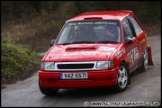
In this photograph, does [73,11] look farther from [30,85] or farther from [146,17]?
[30,85]

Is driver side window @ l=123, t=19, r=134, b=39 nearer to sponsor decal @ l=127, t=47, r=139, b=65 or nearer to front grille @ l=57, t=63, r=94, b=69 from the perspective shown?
sponsor decal @ l=127, t=47, r=139, b=65

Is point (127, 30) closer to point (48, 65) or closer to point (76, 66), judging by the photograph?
point (76, 66)

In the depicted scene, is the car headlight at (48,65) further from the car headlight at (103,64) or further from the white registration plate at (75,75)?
the car headlight at (103,64)

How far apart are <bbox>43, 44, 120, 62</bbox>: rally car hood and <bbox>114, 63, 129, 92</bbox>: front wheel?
0.43 metres

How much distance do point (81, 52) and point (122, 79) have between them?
1.01 meters

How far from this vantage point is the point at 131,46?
31.1ft

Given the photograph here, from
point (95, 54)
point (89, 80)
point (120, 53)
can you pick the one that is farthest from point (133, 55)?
point (89, 80)

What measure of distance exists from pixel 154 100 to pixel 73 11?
1738cm

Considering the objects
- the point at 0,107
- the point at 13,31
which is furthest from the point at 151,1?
the point at 0,107

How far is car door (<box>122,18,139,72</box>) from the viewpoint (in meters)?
9.23

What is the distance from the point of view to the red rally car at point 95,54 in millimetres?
8039

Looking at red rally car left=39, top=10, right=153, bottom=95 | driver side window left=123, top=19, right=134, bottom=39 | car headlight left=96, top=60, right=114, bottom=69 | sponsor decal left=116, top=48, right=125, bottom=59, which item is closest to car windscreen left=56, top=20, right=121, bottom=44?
red rally car left=39, top=10, right=153, bottom=95

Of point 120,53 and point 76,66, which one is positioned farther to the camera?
point 120,53

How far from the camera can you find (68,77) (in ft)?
26.5
